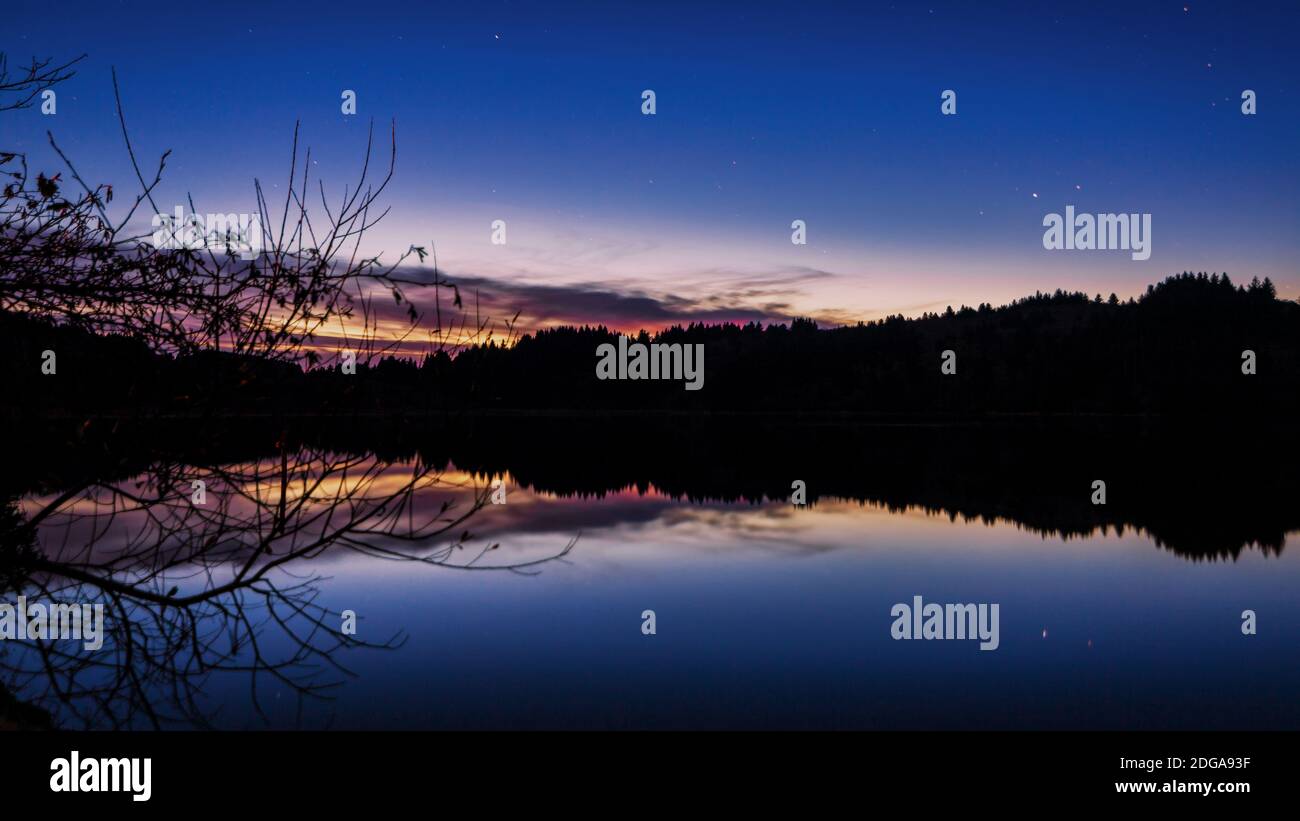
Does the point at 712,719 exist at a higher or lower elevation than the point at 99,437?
lower

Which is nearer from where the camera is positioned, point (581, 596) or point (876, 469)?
point (581, 596)

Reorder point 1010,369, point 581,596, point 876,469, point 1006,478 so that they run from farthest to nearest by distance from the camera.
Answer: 1. point 1010,369
2. point 876,469
3. point 1006,478
4. point 581,596

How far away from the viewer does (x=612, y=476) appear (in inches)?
1372

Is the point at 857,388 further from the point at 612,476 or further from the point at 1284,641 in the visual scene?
the point at 1284,641

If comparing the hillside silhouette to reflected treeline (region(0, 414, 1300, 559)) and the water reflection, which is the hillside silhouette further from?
the water reflection

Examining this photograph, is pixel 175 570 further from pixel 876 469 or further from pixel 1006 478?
pixel 876 469

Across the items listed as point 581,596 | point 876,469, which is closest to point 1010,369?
point 876,469

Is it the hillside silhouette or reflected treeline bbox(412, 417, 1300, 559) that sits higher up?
the hillside silhouette

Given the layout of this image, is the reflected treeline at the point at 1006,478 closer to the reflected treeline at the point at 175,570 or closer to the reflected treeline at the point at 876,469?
the reflected treeline at the point at 876,469

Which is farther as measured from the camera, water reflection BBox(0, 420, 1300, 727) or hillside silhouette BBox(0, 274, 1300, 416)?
hillside silhouette BBox(0, 274, 1300, 416)

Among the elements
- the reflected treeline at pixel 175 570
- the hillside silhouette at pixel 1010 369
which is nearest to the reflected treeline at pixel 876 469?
the reflected treeline at pixel 175 570

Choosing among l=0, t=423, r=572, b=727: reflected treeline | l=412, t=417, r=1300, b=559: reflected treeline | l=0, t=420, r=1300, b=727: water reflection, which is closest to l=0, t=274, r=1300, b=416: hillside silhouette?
l=412, t=417, r=1300, b=559: reflected treeline

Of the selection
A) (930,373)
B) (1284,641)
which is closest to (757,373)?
(930,373)
